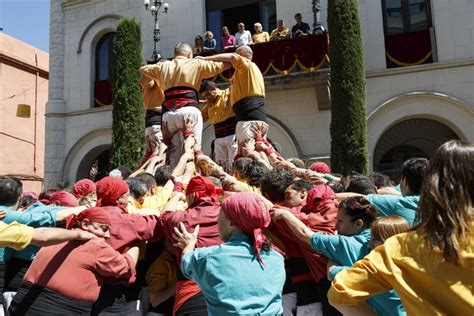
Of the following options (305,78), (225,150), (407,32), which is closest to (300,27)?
(305,78)

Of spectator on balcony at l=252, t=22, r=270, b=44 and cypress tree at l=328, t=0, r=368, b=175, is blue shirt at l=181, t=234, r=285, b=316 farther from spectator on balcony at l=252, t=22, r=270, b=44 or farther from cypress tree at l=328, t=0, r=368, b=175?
spectator on balcony at l=252, t=22, r=270, b=44

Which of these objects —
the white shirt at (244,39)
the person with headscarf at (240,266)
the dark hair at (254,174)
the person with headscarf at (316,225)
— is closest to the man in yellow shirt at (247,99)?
the dark hair at (254,174)

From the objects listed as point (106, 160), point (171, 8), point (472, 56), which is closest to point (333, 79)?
point (472, 56)

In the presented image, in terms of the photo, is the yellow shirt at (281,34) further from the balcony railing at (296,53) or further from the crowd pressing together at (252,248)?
the crowd pressing together at (252,248)

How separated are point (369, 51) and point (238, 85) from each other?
8905 millimetres

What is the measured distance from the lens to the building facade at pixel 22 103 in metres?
22.4

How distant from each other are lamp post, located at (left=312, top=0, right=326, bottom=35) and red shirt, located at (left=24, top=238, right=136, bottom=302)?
12236 millimetres

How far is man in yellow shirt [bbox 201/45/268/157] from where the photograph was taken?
6.65 m

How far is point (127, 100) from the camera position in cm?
1577

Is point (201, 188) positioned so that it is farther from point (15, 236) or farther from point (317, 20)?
point (317, 20)

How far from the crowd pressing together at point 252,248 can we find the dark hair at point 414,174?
0.01 m

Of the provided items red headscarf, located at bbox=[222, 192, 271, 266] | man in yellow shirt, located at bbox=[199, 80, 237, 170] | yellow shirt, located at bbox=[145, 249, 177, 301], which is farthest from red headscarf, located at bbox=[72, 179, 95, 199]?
red headscarf, located at bbox=[222, 192, 271, 266]

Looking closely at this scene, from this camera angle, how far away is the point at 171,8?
16812 millimetres

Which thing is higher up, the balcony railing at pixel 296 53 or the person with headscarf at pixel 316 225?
the balcony railing at pixel 296 53
